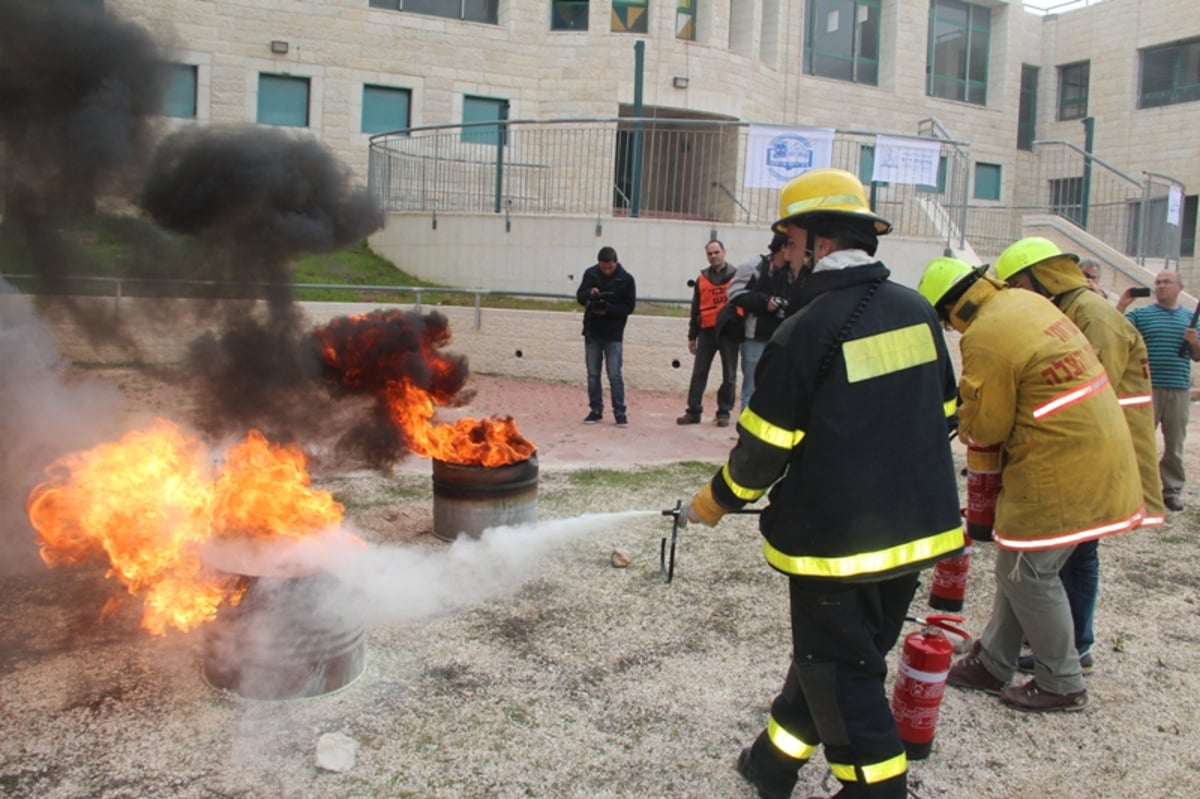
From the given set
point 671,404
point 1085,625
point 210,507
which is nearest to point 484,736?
point 210,507

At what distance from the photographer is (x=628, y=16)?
64.1ft

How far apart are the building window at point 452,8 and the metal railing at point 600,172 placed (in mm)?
4963

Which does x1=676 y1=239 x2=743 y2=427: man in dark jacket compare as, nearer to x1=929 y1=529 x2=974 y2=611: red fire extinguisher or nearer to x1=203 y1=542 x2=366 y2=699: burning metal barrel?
x1=929 y1=529 x2=974 y2=611: red fire extinguisher

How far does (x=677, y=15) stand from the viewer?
19797mm

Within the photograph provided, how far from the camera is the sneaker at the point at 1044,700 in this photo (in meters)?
3.80

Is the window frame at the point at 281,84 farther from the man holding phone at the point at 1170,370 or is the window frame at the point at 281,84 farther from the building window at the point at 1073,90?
the building window at the point at 1073,90

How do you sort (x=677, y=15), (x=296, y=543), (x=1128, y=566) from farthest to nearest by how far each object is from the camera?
(x=677, y=15)
(x=1128, y=566)
(x=296, y=543)

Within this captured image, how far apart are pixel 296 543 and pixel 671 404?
7.42 m

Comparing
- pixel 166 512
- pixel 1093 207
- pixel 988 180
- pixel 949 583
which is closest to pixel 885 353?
pixel 949 583

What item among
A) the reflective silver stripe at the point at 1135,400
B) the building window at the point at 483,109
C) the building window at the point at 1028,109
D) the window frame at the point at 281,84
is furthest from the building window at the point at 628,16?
the reflective silver stripe at the point at 1135,400

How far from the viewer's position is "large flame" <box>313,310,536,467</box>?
532cm

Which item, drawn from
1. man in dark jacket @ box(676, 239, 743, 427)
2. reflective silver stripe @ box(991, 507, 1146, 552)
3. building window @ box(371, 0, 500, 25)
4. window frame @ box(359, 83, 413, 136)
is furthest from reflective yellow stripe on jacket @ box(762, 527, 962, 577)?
building window @ box(371, 0, 500, 25)

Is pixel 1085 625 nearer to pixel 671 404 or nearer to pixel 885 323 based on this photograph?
pixel 885 323

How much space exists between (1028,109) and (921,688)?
2858cm
